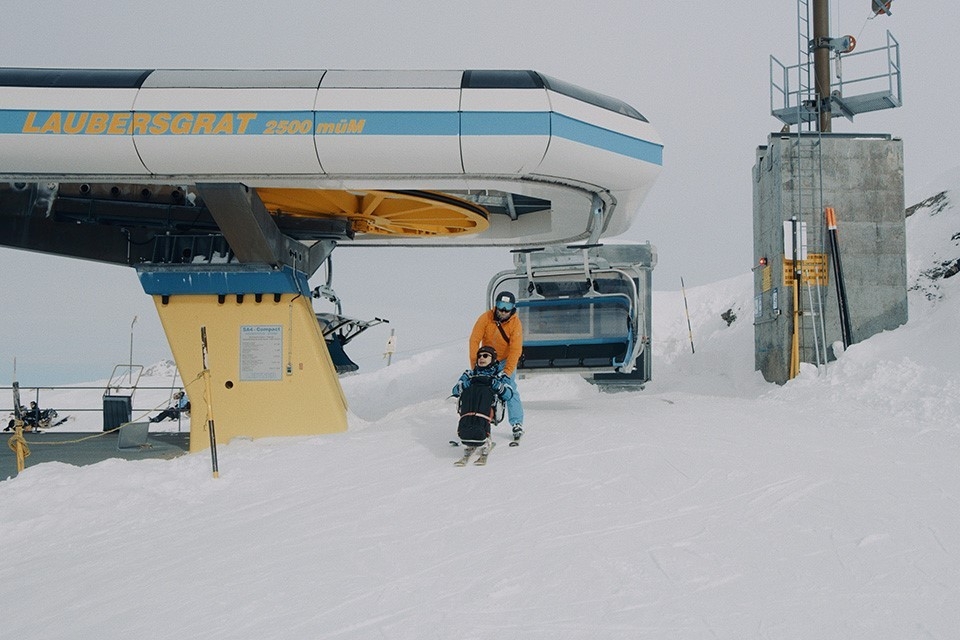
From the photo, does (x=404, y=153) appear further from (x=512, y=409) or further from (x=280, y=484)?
(x=280, y=484)

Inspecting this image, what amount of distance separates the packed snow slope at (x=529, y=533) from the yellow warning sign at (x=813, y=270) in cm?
420

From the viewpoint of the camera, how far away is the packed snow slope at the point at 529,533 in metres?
4.16

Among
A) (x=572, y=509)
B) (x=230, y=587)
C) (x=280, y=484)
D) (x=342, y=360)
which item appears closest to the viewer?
(x=230, y=587)

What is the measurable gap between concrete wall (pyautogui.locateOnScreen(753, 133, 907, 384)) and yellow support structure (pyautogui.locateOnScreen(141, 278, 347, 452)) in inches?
346

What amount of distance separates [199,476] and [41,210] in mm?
7191

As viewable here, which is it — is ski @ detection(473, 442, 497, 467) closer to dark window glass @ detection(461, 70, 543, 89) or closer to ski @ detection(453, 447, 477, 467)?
ski @ detection(453, 447, 477, 467)

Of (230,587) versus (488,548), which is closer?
(230,587)

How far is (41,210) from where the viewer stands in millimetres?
12914

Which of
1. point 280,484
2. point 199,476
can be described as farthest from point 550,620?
point 199,476

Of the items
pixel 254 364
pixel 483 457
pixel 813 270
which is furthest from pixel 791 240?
pixel 254 364

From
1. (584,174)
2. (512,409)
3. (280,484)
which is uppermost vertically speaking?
(584,174)

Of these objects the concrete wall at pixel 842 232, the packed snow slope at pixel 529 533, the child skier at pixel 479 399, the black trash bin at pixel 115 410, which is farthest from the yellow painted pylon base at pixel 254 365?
the concrete wall at pixel 842 232

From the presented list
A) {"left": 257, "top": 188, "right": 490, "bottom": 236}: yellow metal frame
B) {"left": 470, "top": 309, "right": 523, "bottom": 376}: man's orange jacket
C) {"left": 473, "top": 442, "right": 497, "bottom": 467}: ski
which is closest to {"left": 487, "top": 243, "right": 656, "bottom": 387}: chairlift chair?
{"left": 257, "top": 188, "right": 490, "bottom": 236}: yellow metal frame

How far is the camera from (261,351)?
438 inches
